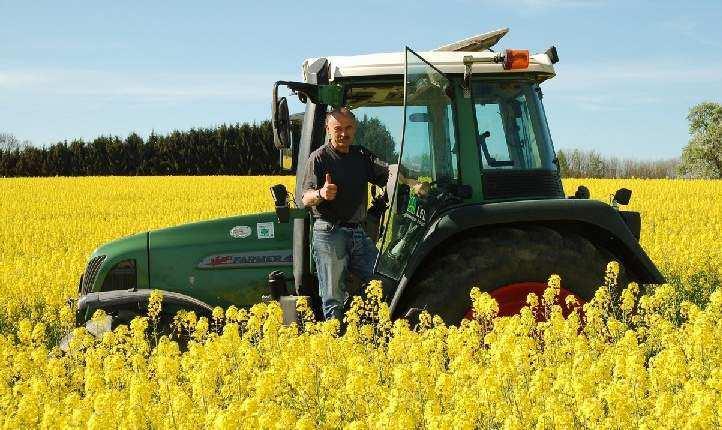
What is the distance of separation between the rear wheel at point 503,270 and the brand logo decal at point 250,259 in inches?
49.0

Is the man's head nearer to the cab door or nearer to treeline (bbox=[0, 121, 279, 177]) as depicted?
the cab door

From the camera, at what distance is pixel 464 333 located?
5207 millimetres

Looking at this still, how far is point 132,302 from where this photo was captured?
6.70 metres

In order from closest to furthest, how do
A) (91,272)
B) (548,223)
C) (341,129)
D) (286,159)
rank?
1. (341,129)
2. (548,223)
3. (286,159)
4. (91,272)

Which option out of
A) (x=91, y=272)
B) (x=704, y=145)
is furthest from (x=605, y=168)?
(x=91, y=272)

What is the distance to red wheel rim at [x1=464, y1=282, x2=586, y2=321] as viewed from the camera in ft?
18.2

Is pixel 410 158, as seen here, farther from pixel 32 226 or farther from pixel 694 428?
pixel 32 226

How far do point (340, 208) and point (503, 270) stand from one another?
1.13m

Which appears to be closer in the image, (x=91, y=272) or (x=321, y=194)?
(x=321, y=194)

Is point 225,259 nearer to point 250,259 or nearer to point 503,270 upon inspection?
point 250,259

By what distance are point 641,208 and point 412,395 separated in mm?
20462

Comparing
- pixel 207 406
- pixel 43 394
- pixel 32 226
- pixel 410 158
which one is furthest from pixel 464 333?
pixel 32 226

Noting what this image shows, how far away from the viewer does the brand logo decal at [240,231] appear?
6.58 m

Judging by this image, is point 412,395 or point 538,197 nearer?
point 412,395
